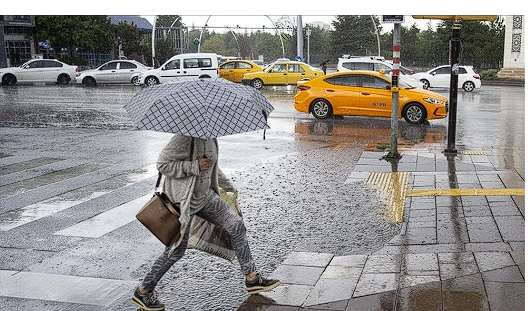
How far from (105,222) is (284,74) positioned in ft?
61.8

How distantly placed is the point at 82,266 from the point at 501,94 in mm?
22341

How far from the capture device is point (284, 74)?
24938mm

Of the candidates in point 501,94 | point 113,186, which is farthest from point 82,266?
point 501,94

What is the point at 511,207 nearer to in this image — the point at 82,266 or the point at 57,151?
the point at 82,266

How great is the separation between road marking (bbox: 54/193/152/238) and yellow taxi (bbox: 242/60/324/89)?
16816 mm

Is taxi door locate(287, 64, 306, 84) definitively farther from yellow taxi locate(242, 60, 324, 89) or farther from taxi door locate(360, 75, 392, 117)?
taxi door locate(360, 75, 392, 117)

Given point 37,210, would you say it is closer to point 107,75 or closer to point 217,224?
point 217,224

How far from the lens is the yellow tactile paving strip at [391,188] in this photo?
686 centimetres

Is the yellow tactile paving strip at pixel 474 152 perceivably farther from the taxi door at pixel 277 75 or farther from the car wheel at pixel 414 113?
the taxi door at pixel 277 75

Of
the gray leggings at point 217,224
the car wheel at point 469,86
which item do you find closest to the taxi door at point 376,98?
the car wheel at point 469,86

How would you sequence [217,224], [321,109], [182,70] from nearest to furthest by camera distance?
[217,224]
[321,109]
[182,70]

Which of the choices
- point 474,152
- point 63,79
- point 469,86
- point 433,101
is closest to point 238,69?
point 433,101

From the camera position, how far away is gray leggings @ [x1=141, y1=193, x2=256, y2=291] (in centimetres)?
431
